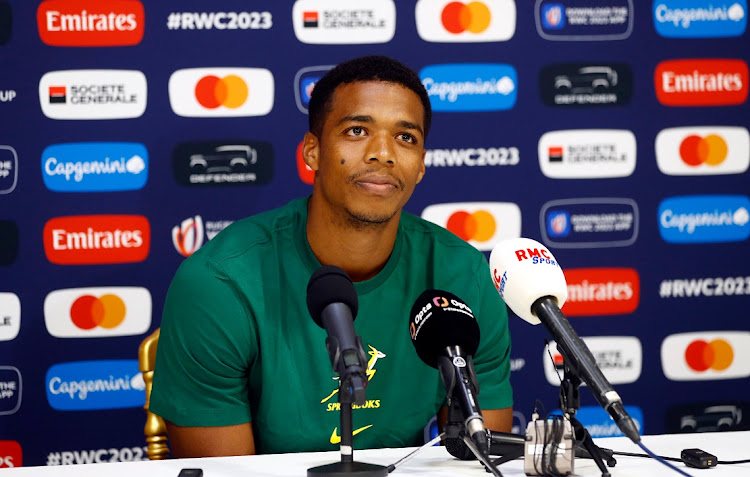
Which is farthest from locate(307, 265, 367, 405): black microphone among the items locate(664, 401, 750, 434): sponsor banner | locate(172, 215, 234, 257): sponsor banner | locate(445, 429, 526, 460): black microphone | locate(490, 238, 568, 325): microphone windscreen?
locate(664, 401, 750, 434): sponsor banner

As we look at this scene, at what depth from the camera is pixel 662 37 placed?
3105 millimetres

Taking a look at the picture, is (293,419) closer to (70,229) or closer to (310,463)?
(310,463)

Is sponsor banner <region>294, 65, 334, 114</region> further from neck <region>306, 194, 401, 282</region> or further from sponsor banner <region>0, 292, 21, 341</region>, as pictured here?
sponsor banner <region>0, 292, 21, 341</region>

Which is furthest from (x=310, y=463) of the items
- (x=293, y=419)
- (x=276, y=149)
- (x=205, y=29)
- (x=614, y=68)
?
(x=614, y=68)

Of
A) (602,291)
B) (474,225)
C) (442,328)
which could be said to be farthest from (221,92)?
(442,328)

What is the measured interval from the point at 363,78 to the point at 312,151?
0.84 ft

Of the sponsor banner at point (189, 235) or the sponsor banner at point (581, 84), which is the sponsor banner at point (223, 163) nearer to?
the sponsor banner at point (189, 235)

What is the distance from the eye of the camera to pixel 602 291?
3055 millimetres

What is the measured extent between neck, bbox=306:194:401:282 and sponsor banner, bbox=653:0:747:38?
1596mm

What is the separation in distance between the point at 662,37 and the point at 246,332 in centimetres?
206

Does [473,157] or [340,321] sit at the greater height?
[473,157]

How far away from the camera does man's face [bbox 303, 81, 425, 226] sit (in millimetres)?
2023

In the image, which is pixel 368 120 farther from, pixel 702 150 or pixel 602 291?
pixel 702 150

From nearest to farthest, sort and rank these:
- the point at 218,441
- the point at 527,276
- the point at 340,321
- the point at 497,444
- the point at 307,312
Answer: the point at 340,321 < the point at 527,276 < the point at 497,444 < the point at 218,441 < the point at 307,312
